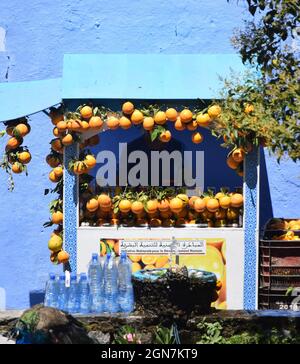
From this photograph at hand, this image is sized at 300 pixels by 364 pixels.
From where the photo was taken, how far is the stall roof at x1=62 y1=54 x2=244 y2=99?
8953mm

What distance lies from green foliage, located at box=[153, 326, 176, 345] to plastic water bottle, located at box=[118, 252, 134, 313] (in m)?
0.44

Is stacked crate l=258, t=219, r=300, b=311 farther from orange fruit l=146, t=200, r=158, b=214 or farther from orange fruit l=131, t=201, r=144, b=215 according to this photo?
orange fruit l=131, t=201, r=144, b=215

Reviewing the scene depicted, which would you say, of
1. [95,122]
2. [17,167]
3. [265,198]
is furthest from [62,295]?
[265,198]

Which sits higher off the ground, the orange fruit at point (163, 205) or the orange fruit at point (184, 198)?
the orange fruit at point (184, 198)

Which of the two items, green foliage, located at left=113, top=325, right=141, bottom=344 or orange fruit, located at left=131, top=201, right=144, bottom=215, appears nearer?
green foliage, located at left=113, top=325, right=141, bottom=344

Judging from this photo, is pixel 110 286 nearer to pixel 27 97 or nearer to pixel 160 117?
pixel 160 117

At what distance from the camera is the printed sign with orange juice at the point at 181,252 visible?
9.11 m

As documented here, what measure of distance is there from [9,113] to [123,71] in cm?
128

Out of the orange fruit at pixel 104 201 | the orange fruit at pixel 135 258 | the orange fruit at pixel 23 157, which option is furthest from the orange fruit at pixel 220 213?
the orange fruit at pixel 23 157

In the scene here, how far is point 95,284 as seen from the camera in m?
8.28

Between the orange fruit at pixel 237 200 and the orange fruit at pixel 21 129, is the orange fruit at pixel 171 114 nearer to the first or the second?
the orange fruit at pixel 237 200

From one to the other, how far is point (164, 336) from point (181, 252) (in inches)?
58.2

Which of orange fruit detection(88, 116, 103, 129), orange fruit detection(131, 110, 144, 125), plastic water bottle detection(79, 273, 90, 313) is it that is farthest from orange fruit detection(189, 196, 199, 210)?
plastic water bottle detection(79, 273, 90, 313)

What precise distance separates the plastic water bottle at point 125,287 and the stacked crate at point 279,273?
1.57m
